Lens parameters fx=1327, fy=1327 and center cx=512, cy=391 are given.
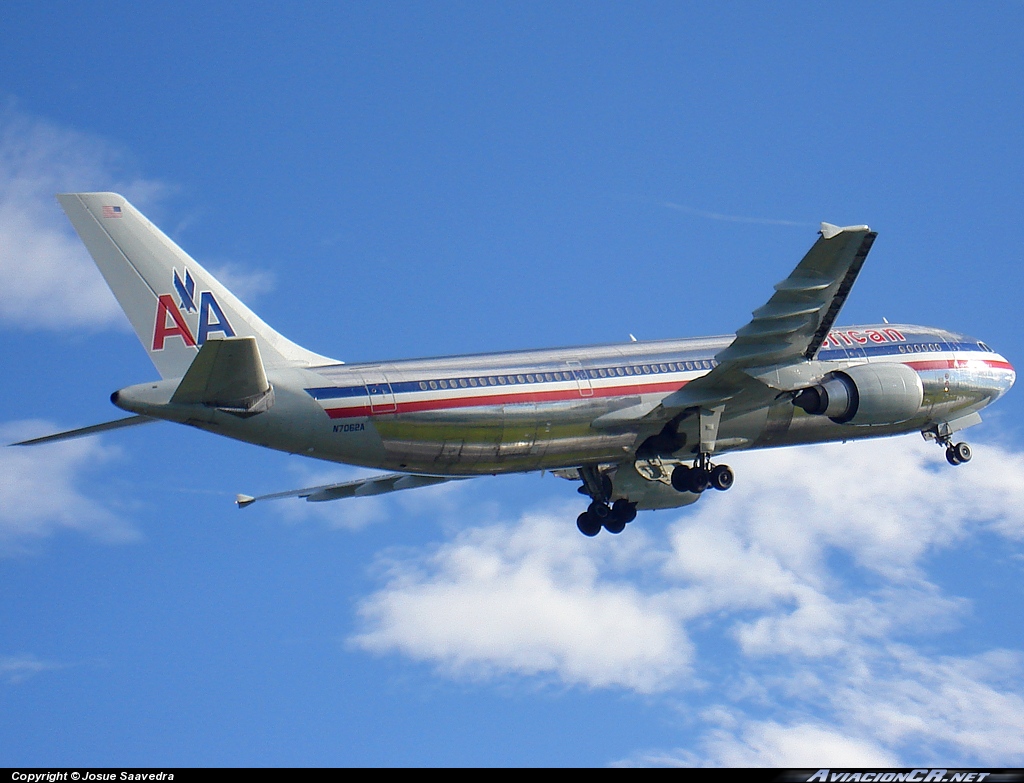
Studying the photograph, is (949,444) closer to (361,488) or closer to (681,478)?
(681,478)

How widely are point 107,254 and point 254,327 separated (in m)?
3.95

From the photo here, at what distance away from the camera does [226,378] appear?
2894cm

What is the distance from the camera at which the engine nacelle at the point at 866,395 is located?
3662 centimetres

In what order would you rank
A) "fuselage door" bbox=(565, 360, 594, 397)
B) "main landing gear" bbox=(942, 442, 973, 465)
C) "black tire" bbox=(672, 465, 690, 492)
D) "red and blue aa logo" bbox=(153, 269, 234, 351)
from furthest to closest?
1. "main landing gear" bbox=(942, 442, 973, 465)
2. "black tire" bbox=(672, 465, 690, 492)
3. "fuselage door" bbox=(565, 360, 594, 397)
4. "red and blue aa logo" bbox=(153, 269, 234, 351)

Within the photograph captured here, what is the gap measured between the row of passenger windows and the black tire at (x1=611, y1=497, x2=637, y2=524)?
543 cm

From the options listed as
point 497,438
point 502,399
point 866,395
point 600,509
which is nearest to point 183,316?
point 502,399

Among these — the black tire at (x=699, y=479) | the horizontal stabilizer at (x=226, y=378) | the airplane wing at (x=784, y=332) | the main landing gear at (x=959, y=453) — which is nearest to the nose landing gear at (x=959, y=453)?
the main landing gear at (x=959, y=453)

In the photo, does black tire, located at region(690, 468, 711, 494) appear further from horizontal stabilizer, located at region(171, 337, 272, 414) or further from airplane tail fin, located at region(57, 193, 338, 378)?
airplane tail fin, located at region(57, 193, 338, 378)

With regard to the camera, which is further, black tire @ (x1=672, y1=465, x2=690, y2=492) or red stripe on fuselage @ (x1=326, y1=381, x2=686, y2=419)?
black tire @ (x1=672, y1=465, x2=690, y2=492)

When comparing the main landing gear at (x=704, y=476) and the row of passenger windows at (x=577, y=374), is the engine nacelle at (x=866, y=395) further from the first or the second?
the row of passenger windows at (x=577, y=374)

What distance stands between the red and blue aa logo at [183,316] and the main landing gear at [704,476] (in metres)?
13.4

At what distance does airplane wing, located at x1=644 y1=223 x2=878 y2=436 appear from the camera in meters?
32.9

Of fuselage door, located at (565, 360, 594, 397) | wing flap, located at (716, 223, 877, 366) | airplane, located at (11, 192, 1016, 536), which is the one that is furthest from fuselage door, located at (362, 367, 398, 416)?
wing flap, located at (716, 223, 877, 366)
